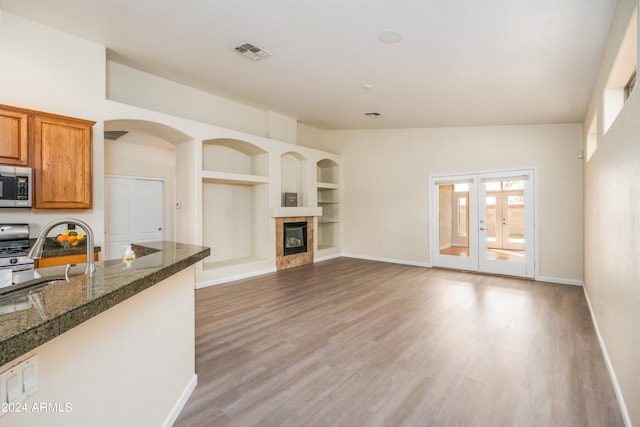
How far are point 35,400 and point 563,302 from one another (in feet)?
18.3

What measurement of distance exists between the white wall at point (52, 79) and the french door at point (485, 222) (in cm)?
610

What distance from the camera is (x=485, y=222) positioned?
614cm

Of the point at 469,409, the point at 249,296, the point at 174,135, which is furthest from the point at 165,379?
the point at 174,135

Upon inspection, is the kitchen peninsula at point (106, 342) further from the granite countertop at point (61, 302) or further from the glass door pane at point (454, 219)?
the glass door pane at point (454, 219)

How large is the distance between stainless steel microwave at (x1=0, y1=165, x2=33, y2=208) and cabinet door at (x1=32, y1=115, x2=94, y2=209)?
98 millimetres

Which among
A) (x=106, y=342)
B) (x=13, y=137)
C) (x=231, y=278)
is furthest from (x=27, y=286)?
(x=231, y=278)

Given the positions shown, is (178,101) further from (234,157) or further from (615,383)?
(615,383)

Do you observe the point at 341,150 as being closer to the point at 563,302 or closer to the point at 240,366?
Answer: the point at 563,302

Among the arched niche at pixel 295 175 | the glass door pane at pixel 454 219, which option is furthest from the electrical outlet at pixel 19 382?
the glass door pane at pixel 454 219

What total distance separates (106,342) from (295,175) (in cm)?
634

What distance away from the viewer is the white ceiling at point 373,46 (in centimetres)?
279

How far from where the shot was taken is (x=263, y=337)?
3215 millimetres

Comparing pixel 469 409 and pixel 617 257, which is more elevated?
pixel 617 257

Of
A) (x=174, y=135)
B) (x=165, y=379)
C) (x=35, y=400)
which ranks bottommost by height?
(x=165, y=379)
